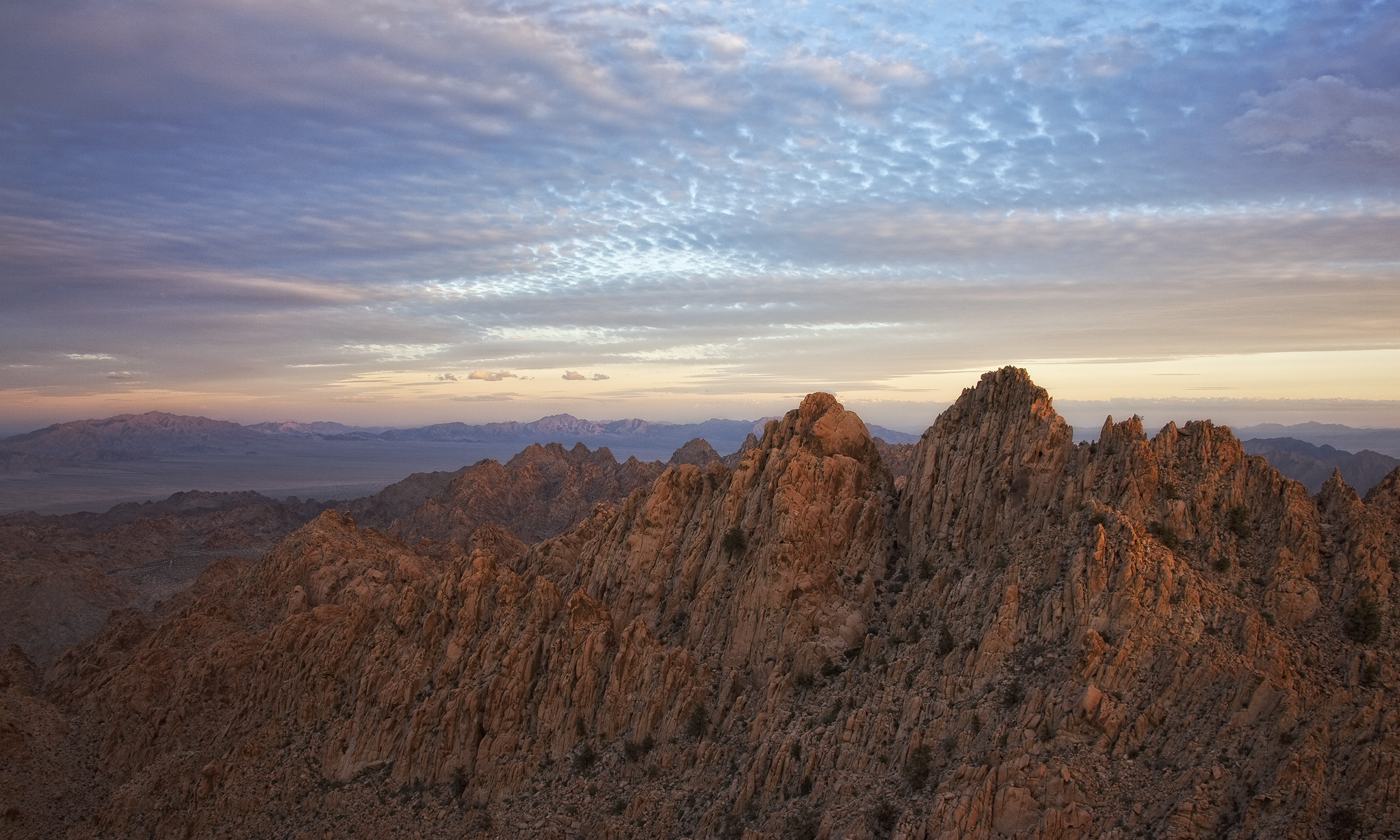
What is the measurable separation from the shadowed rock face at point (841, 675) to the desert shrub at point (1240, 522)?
118mm

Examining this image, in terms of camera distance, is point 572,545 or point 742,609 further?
point 572,545

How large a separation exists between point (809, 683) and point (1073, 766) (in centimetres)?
1571

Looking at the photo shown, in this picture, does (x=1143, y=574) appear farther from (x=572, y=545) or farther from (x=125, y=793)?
(x=125, y=793)

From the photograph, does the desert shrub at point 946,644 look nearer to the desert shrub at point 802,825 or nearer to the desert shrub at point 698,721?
the desert shrub at point 802,825

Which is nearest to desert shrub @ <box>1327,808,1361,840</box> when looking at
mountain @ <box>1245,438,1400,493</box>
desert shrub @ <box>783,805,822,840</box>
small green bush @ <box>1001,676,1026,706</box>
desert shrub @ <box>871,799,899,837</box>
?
small green bush @ <box>1001,676,1026,706</box>

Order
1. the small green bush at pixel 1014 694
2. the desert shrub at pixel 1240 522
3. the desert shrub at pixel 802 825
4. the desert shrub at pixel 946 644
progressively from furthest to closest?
the desert shrub at pixel 946 644
the desert shrub at pixel 1240 522
the desert shrub at pixel 802 825
the small green bush at pixel 1014 694

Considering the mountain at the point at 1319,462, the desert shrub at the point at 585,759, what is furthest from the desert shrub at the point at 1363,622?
the mountain at the point at 1319,462

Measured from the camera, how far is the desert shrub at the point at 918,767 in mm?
36469

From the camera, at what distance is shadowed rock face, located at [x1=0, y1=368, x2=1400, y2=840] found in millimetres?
32531

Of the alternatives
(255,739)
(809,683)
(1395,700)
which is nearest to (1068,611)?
(1395,700)

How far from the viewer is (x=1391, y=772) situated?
28.1 m

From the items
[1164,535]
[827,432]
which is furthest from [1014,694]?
[827,432]

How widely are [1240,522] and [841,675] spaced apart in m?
20.3

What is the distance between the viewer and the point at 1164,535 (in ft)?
131
